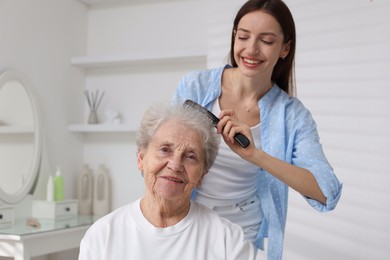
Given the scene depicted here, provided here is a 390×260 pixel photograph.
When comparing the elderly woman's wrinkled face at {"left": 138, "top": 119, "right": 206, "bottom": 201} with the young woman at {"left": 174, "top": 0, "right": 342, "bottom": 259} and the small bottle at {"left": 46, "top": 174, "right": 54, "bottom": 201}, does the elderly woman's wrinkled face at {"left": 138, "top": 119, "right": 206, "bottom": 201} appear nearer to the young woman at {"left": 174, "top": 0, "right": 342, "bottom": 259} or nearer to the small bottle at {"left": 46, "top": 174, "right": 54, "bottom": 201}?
the young woman at {"left": 174, "top": 0, "right": 342, "bottom": 259}

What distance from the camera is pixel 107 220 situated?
159cm

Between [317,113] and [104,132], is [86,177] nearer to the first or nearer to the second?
[104,132]

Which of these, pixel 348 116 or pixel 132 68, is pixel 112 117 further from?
pixel 348 116

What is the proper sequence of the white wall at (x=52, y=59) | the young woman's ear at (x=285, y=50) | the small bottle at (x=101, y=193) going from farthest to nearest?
the small bottle at (x=101, y=193), the white wall at (x=52, y=59), the young woman's ear at (x=285, y=50)

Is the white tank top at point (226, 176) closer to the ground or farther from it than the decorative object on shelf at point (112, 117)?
closer to the ground

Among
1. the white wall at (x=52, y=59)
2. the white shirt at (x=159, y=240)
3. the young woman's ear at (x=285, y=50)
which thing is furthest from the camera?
the white wall at (x=52, y=59)

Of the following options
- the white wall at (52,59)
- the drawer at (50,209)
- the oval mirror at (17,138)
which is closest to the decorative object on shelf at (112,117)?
the white wall at (52,59)

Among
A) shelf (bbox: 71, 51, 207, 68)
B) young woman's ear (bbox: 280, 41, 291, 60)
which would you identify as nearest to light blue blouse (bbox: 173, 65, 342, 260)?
young woman's ear (bbox: 280, 41, 291, 60)

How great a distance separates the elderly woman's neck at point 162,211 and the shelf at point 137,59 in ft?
5.92

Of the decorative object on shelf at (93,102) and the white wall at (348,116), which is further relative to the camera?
the decorative object on shelf at (93,102)

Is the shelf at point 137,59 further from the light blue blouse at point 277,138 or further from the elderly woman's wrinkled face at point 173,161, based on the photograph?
the elderly woman's wrinkled face at point 173,161

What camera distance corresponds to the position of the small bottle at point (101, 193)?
3.57 meters

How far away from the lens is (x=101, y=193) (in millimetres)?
3615

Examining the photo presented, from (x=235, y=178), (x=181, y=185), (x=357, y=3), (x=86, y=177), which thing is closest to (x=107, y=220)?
(x=181, y=185)
